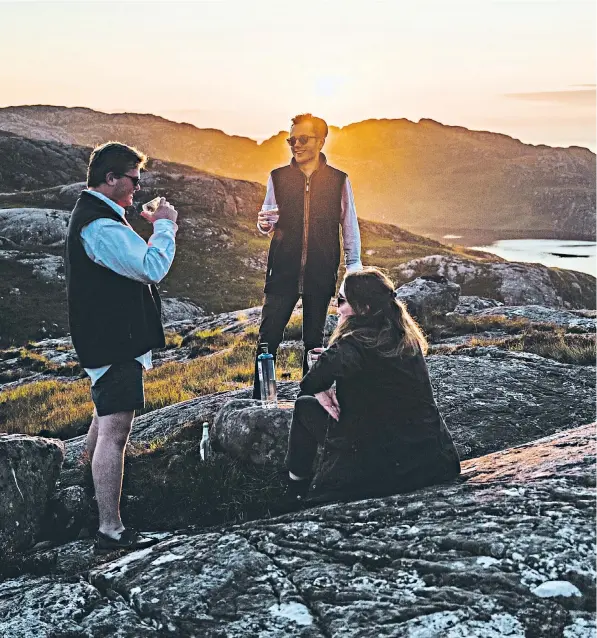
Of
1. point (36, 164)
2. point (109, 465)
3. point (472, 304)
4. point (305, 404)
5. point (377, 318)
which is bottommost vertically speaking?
point (472, 304)

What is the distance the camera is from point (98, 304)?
555 centimetres

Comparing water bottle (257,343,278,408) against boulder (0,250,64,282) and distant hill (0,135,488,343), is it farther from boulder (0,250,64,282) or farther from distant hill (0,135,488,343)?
boulder (0,250,64,282)

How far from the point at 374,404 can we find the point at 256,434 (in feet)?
5.80

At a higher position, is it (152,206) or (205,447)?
(152,206)

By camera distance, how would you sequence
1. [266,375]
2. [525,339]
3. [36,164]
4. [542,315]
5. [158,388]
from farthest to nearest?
1. [36,164]
2. [542,315]
3. [158,388]
4. [525,339]
5. [266,375]

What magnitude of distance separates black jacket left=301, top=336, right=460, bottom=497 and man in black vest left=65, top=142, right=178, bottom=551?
141cm

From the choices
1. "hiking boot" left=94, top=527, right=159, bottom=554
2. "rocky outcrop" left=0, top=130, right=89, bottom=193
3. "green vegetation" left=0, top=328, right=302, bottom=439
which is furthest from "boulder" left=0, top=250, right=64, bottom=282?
"hiking boot" left=94, top=527, right=159, bottom=554

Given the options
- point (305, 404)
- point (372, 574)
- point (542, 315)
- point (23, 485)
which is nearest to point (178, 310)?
point (542, 315)

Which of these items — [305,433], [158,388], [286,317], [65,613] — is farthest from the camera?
[158,388]

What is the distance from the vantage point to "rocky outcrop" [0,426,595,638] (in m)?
4.02

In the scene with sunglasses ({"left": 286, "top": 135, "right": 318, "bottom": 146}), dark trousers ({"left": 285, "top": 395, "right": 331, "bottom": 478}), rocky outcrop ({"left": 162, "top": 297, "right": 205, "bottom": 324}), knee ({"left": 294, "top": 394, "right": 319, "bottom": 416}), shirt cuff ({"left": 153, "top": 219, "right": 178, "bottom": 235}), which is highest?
sunglasses ({"left": 286, "top": 135, "right": 318, "bottom": 146})

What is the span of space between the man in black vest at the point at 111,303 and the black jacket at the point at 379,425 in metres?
1.41

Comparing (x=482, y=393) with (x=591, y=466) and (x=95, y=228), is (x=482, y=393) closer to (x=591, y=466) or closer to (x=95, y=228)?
(x=591, y=466)

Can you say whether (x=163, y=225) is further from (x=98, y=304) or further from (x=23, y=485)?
(x=23, y=485)
